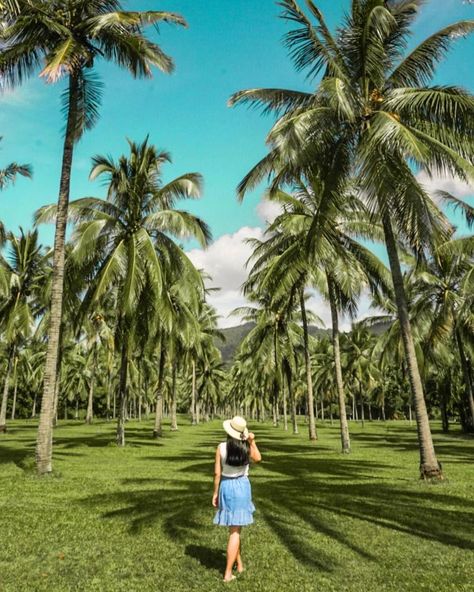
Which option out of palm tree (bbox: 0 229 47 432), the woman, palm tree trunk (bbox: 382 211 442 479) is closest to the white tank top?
the woman

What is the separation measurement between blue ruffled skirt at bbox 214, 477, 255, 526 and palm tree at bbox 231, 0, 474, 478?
762cm

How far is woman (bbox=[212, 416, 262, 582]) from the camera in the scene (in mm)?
5449

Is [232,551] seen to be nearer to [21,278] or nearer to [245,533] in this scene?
[245,533]

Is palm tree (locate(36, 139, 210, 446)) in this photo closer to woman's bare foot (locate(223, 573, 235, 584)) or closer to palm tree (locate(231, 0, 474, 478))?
palm tree (locate(231, 0, 474, 478))

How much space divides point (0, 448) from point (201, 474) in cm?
1144

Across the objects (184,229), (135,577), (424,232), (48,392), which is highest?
(184,229)

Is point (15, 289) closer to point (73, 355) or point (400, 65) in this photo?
point (400, 65)

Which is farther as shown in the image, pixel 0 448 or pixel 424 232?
pixel 0 448

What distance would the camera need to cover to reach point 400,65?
42.0ft

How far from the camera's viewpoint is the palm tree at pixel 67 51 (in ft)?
40.8

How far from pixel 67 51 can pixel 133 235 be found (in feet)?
25.8

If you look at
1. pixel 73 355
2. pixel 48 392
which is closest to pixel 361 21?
pixel 48 392

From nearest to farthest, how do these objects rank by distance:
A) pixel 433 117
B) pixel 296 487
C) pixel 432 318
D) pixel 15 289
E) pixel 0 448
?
pixel 296 487 → pixel 433 117 → pixel 0 448 → pixel 432 318 → pixel 15 289

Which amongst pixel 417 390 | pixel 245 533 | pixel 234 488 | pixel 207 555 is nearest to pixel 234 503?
pixel 234 488
